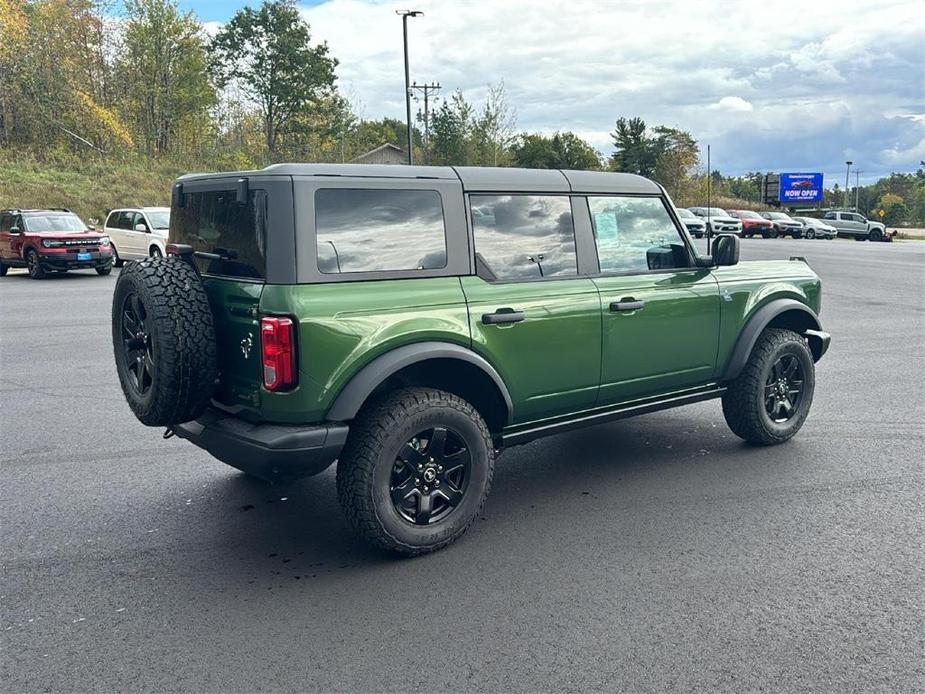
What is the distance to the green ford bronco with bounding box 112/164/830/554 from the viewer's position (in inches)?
143

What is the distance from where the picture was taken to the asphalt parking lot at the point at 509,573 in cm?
298

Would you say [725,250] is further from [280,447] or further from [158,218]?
[158,218]

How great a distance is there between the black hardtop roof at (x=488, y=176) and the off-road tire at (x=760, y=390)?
1.34 metres

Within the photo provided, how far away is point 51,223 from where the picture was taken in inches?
Answer: 781

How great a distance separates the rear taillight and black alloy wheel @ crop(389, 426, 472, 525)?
0.67 metres

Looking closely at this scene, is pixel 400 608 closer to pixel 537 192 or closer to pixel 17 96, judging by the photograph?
pixel 537 192

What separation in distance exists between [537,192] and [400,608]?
2.40m

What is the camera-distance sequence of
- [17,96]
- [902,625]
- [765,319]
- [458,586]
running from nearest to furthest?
1. [902,625]
2. [458,586]
3. [765,319]
4. [17,96]

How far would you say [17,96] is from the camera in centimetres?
4044

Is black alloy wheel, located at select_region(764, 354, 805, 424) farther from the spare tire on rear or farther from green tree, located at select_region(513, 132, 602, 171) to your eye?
green tree, located at select_region(513, 132, 602, 171)

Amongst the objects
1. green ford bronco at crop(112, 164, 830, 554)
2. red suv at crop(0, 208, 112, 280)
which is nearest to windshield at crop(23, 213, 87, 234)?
red suv at crop(0, 208, 112, 280)

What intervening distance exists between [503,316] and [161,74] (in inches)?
1944

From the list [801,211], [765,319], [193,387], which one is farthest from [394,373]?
[801,211]

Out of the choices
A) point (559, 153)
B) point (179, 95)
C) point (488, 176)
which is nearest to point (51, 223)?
point (488, 176)
